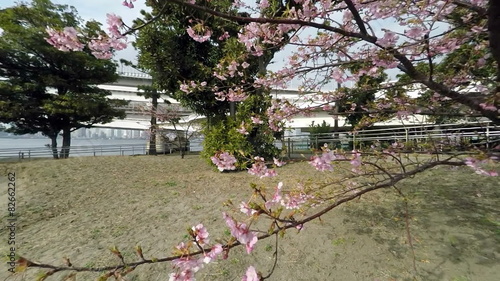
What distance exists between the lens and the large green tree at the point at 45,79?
1306 centimetres

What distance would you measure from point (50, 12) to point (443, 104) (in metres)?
19.1

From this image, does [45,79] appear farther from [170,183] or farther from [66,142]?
[170,183]

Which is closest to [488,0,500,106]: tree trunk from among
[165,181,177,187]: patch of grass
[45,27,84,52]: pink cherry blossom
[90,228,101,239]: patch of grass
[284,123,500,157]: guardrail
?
[284,123,500,157]: guardrail

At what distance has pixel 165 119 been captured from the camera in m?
16.6

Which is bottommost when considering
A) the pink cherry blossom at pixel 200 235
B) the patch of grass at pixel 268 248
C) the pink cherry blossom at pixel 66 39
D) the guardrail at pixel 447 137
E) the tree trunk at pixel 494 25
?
the patch of grass at pixel 268 248

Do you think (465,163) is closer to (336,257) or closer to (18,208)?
(336,257)

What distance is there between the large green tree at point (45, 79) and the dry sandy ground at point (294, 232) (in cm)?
875

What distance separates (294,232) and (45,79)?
1603cm

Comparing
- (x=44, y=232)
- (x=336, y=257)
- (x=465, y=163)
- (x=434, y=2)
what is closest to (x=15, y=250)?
(x=44, y=232)

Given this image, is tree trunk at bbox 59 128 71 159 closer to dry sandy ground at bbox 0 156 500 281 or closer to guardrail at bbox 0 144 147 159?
guardrail at bbox 0 144 147 159

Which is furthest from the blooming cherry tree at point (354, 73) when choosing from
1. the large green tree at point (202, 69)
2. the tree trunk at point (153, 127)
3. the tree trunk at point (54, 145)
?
the tree trunk at point (54, 145)

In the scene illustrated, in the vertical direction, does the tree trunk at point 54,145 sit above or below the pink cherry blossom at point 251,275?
above

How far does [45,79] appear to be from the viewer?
540 inches

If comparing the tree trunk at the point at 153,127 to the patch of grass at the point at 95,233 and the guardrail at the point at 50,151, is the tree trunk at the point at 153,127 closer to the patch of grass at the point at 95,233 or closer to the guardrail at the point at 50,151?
the guardrail at the point at 50,151
